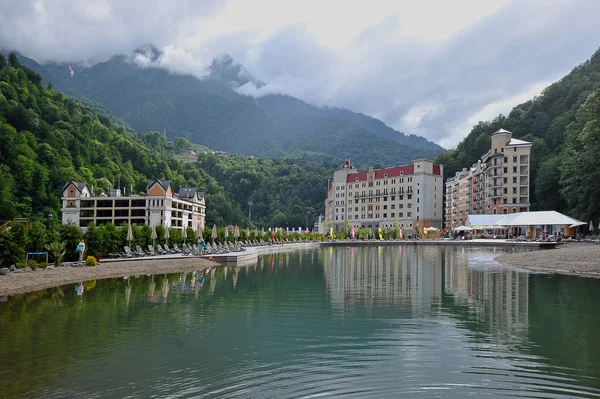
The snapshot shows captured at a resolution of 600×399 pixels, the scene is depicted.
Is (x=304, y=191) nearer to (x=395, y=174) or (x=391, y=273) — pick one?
(x=395, y=174)

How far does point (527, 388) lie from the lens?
7.71 m

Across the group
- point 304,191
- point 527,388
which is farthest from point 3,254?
point 304,191

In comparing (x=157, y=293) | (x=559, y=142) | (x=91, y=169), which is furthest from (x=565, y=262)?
(x=91, y=169)

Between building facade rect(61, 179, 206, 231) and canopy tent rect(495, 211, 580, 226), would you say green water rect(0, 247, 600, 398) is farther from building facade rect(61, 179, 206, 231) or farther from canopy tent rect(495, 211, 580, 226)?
building facade rect(61, 179, 206, 231)

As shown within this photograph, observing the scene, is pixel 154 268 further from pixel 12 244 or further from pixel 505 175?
pixel 505 175

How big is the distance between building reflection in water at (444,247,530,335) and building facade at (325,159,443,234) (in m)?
84.1

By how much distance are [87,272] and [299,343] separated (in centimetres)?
1576

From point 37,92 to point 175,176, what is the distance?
3859 cm

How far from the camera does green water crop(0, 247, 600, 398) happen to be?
7.78 meters

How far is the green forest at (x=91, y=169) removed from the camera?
77.4 m

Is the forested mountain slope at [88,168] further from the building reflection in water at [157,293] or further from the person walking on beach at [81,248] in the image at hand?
the building reflection in water at [157,293]

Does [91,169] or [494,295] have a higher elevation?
[91,169]

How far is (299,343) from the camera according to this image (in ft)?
34.4

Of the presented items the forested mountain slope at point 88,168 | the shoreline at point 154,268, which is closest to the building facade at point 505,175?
the shoreline at point 154,268
